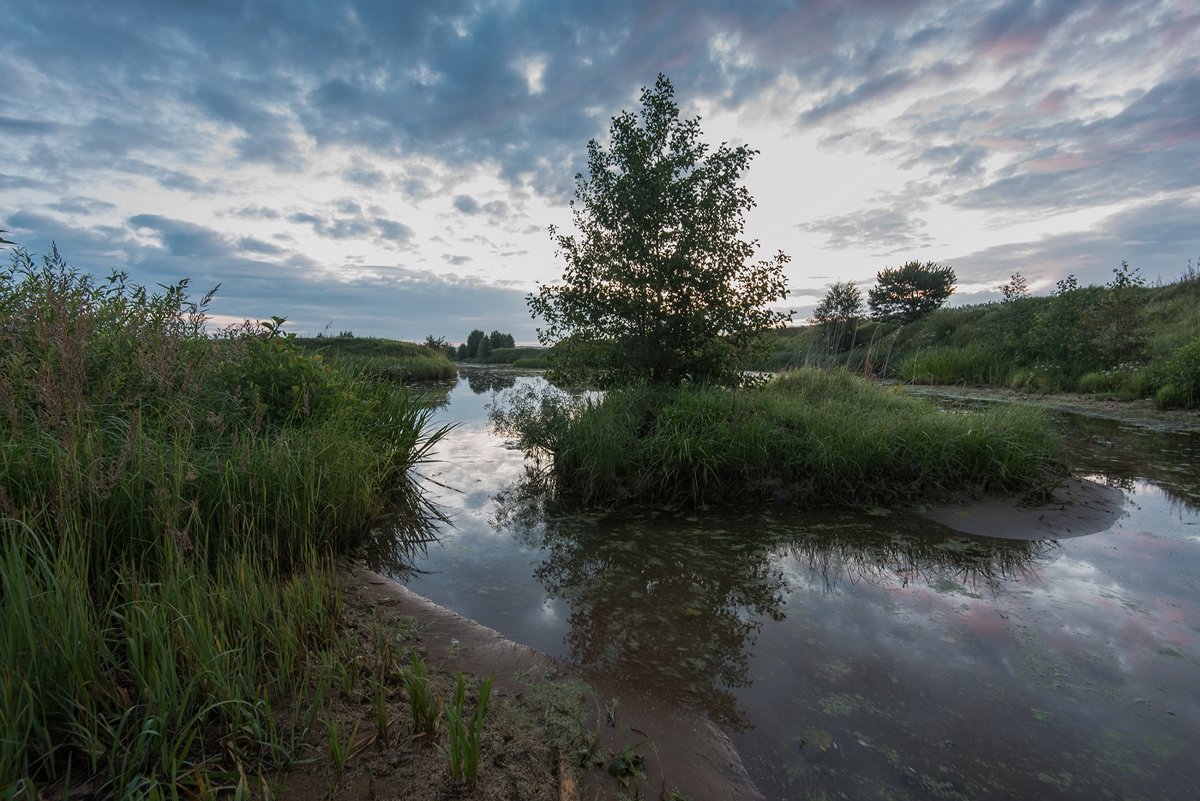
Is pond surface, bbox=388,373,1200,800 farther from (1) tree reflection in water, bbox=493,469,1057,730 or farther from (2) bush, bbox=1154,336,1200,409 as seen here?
(2) bush, bbox=1154,336,1200,409

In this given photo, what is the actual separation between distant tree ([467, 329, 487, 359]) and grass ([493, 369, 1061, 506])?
39.0 m

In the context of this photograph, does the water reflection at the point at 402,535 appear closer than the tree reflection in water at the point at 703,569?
No

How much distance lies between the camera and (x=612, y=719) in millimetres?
2334

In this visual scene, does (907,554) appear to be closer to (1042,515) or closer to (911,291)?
(1042,515)

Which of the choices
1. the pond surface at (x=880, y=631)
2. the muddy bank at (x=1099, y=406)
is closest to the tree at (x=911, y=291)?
the muddy bank at (x=1099, y=406)

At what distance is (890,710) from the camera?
252cm

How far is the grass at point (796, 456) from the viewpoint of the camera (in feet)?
19.6

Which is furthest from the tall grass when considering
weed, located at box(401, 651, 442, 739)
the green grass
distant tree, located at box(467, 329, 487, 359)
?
distant tree, located at box(467, 329, 487, 359)

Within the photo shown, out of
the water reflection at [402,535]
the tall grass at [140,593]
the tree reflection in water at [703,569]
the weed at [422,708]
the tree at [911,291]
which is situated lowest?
the water reflection at [402,535]

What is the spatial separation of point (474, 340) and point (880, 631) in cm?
4342

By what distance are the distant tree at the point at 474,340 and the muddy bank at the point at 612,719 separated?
42.3 metres

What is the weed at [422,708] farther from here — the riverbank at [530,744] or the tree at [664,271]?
the tree at [664,271]

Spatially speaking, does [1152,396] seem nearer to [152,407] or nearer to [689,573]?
[689,573]

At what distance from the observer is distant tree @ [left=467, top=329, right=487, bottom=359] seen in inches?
1748
